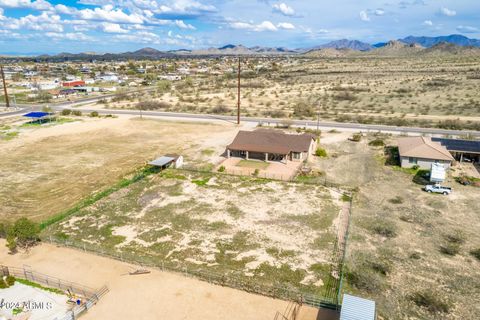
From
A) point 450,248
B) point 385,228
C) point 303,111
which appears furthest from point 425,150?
point 303,111

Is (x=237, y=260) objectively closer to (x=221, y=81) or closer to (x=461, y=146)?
(x=461, y=146)

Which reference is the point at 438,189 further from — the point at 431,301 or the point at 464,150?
the point at 431,301

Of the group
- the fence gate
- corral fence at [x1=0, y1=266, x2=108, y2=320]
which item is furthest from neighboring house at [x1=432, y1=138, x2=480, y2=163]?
the fence gate

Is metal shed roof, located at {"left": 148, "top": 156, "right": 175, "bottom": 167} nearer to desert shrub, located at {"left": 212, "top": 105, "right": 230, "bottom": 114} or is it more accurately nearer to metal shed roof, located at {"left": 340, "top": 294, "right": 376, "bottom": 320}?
metal shed roof, located at {"left": 340, "top": 294, "right": 376, "bottom": 320}

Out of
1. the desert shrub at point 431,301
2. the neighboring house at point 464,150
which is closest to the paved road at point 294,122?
the neighboring house at point 464,150

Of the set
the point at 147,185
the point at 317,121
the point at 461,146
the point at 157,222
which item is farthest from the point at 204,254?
the point at 317,121

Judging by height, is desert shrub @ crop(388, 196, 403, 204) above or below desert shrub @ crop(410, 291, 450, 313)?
above
